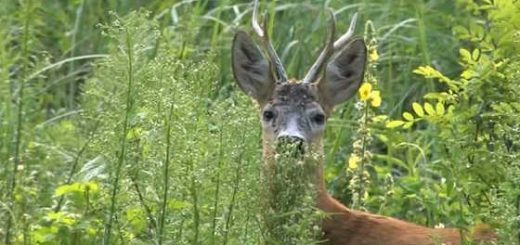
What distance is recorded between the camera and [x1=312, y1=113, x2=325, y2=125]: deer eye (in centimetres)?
719

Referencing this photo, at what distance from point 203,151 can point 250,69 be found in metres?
1.58

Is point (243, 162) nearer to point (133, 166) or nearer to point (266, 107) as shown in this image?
point (133, 166)

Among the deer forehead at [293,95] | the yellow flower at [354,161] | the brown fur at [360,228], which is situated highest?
the deer forehead at [293,95]

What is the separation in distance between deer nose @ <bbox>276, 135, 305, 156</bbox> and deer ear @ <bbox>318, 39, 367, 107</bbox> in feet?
2.39

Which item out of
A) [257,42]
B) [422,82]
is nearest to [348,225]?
[257,42]

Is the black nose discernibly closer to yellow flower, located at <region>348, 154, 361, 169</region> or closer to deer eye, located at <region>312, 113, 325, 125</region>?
deer eye, located at <region>312, 113, 325, 125</region>

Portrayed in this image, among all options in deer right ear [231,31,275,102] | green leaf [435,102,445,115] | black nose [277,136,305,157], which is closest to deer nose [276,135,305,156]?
black nose [277,136,305,157]

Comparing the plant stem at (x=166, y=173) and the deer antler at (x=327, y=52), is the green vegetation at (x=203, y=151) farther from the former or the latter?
the deer antler at (x=327, y=52)

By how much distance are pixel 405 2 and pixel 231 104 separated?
3.77 meters

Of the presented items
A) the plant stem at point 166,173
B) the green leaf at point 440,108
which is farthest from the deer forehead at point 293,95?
the plant stem at point 166,173

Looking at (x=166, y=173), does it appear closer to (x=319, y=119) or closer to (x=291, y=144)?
(x=291, y=144)

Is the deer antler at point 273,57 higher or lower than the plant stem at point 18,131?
higher

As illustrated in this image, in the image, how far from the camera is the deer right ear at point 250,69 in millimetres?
7398

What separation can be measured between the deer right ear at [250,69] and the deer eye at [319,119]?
0.24 m
